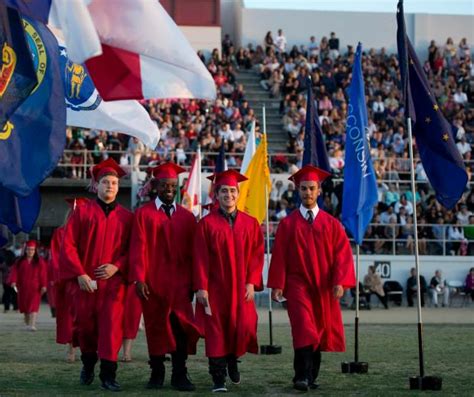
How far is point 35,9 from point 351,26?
40.2 metres

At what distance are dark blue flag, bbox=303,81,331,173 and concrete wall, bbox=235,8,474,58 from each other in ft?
98.2

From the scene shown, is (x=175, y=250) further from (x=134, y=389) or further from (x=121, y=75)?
Result: (x=121, y=75)

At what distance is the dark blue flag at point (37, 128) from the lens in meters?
10.1

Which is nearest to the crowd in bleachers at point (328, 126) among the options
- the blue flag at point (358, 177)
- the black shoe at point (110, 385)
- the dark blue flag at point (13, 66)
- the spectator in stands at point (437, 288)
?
the spectator in stands at point (437, 288)

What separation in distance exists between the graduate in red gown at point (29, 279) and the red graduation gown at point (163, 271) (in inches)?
466

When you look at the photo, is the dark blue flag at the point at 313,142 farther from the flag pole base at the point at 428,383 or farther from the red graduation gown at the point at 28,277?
the red graduation gown at the point at 28,277

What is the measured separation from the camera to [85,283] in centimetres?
1350

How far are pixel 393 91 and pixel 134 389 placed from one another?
108ft

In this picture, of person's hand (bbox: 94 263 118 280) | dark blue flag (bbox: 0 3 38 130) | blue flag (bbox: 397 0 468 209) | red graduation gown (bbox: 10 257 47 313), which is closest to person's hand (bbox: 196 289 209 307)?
person's hand (bbox: 94 263 118 280)

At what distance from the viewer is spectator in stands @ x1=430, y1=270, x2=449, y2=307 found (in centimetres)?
3556

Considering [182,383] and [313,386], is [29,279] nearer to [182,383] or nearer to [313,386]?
[182,383]

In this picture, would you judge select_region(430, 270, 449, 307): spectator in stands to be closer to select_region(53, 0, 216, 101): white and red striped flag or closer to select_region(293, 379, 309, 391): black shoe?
select_region(293, 379, 309, 391): black shoe

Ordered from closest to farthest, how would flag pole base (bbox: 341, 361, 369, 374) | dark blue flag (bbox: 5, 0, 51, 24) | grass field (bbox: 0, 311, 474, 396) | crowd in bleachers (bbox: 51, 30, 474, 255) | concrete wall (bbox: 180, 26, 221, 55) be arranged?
dark blue flag (bbox: 5, 0, 51, 24) → grass field (bbox: 0, 311, 474, 396) → flag pole base (bbox: 341, 361, 369, 374) → crowd in bleachers (bbox: 51, 30, 474, 255) → concrete wall (bbox: 180, 26, 221, 55)

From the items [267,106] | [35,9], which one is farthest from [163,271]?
[267,106]
